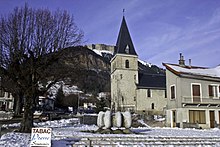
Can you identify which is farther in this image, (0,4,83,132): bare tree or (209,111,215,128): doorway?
Result: (209,111,215,128): doorway

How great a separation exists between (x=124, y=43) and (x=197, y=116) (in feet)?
135

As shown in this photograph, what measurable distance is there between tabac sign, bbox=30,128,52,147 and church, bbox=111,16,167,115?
178 ft

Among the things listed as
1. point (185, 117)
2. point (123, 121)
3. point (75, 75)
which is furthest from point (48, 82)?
point (185, 117)

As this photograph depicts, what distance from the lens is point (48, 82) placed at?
69.6ft

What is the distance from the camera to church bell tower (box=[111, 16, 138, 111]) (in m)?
65.5

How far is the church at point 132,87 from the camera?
65312 mm

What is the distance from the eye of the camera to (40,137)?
33.8 ft

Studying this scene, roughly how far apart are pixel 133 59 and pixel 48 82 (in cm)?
4957

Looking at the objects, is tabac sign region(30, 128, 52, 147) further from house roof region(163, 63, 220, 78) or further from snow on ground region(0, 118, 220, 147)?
house roof region(163, 63, 220, 78)

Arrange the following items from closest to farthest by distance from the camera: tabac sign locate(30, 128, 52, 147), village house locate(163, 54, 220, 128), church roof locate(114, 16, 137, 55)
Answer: tabac sign locate(30, 128, 52, 147)
village house locate(163, 54, 220, 128)
church roof locate(114, 16, 137, 55)

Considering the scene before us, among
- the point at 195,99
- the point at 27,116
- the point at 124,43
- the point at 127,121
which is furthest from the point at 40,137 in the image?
the point at 124,43

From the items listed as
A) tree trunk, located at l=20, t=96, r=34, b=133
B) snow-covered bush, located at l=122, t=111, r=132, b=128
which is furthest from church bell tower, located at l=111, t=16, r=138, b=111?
tree trunk, located at l=20, t=96, r=34, b=133

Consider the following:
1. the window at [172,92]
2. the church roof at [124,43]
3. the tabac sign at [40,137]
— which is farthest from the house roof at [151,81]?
the tabac sign at [40,137]

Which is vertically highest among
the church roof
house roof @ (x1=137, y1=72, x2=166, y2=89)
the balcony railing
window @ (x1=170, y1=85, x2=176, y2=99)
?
the church roof
